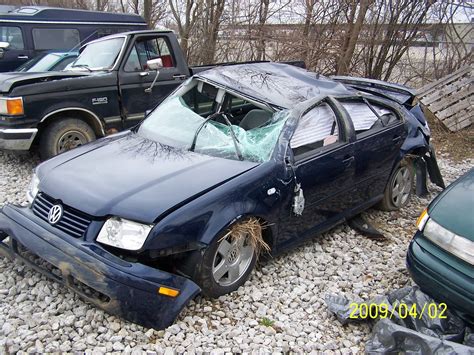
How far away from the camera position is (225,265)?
119 inches

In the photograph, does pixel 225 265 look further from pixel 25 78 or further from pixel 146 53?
pixel 146 53

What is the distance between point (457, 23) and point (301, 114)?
8704 millimetres

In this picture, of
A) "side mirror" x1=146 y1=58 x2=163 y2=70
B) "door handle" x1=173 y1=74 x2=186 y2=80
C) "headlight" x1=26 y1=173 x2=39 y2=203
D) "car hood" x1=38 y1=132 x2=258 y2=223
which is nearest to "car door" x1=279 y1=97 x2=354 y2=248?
"car hood" x1=38 y1=132 x2=258 y2=223

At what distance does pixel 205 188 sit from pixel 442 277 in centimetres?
169

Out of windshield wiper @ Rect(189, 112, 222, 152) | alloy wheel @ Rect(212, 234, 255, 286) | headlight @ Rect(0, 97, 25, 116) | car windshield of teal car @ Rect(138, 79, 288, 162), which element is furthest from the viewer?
headlight @ Rect(0, 97, 25, 116)

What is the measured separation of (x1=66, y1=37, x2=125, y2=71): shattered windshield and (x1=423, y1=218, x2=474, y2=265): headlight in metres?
4.80

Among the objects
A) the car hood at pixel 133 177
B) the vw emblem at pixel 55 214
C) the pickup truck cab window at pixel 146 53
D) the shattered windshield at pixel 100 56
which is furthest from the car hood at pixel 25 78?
the vw emblem at pixel 55 214

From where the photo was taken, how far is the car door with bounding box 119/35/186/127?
593 cm

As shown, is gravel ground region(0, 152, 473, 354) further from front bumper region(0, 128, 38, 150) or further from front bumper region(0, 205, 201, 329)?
front bumper region(0, 128, 38, 150)

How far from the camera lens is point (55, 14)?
9.59 metres

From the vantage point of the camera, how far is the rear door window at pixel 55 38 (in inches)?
380

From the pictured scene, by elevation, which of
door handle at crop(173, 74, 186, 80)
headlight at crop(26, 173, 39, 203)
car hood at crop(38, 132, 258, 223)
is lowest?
headlight at crop(26, 173, 39, 203)

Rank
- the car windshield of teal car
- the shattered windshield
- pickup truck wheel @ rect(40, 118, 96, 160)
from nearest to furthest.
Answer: the car windshield of teal car < pickup truck wheel @ rect(40, 118, 96, 160) < the shattered windshield

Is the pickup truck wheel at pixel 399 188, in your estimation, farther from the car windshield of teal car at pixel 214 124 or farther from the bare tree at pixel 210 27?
the bare tree at pixel 210 27
